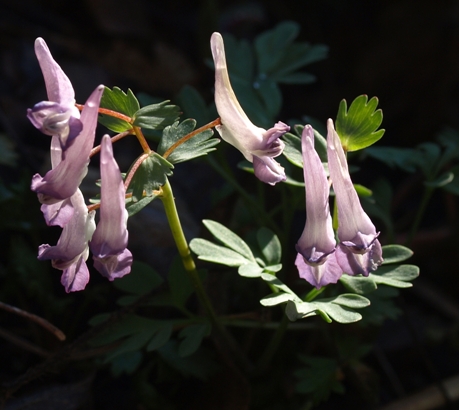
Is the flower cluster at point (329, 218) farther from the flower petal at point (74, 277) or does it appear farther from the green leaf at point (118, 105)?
the flower petal at point (74, 277)

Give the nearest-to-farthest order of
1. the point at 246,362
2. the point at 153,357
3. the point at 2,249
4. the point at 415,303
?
1. the point at 246,362
2. the point at 153,357
3. the point at 2,249
4. the point at 415,303

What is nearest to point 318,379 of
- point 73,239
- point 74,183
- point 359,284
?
point 359,284

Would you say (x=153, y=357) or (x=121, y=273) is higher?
(x=121, y=273)

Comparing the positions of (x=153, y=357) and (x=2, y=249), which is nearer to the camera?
(x=153, y=357)

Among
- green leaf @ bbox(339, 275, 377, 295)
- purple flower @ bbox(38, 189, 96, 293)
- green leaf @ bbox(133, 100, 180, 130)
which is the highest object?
green leaf @ bbox(133, 100, 180, 130)

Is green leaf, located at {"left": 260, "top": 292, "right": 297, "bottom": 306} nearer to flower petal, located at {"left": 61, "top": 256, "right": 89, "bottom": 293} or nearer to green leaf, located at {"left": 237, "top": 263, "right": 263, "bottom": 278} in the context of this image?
green leaf, located at {"left": 237, "top": 263, "right": 263, "bottom": 278}

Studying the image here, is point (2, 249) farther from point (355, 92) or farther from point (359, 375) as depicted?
point (355, 92)

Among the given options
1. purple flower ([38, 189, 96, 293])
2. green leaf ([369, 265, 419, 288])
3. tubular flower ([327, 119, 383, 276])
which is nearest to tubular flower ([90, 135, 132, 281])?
purple flower ([38, 189, 96, 293])

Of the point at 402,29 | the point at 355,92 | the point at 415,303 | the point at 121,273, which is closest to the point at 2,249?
the point at 121,273
